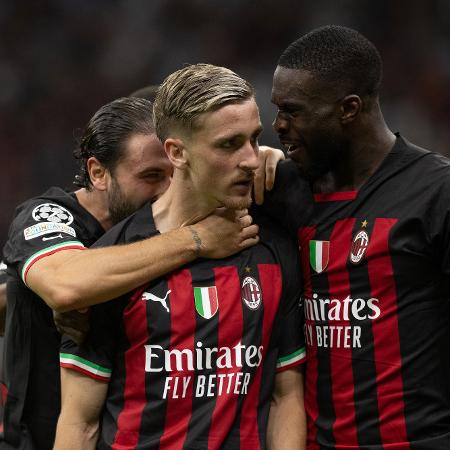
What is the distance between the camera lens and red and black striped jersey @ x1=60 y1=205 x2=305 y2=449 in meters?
2.57

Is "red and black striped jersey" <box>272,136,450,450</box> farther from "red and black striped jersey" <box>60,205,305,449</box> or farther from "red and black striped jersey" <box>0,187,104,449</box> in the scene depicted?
"red and black striped jersey" <box>0,187,104,449</box>

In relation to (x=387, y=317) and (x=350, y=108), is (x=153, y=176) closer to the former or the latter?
(x=350, y=108)

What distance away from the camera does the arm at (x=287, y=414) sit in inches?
105

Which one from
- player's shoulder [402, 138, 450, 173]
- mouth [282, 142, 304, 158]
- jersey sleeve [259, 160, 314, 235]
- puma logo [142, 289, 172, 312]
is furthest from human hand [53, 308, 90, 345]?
player's shoulder [402, 138, 450, 173]

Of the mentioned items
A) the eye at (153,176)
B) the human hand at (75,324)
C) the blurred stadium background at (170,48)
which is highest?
the eye at (153,176)

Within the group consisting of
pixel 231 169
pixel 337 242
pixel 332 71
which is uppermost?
pixel 332 71

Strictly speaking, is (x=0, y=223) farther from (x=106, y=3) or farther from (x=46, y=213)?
(x=46, y=213)

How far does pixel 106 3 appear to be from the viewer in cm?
761

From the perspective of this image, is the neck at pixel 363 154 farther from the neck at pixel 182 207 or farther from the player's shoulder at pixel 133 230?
the player's shoulder at pixel 133 230

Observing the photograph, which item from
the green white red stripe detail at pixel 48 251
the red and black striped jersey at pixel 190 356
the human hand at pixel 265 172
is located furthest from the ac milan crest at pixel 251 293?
the green white red stripe detail at pixel 48 251

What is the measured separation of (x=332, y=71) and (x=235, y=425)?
3.75 ft

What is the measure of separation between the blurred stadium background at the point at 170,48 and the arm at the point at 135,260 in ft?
15.3

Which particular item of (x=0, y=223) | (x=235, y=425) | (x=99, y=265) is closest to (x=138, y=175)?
(x=99, y=265)

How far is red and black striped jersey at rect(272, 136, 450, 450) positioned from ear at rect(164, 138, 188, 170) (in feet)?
1.70
